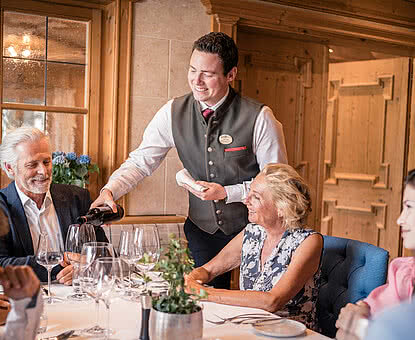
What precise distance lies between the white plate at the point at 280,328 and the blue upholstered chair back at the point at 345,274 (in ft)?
1.74

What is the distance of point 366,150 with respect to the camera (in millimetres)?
5406

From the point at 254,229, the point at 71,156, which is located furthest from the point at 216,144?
the point at 71,156

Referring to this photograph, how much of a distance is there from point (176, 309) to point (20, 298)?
37 centimetres

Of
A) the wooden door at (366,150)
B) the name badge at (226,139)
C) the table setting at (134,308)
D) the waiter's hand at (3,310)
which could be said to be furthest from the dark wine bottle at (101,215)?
the wooden door at (366,150)

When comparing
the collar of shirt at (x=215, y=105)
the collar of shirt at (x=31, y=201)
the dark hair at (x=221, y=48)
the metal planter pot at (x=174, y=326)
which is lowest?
the metal planter pot at (x=174, y=326)

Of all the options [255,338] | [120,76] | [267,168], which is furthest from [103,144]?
[255,338]

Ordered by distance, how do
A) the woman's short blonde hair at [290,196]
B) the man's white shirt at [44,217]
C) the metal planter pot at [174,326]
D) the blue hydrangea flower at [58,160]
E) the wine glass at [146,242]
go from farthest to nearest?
the blue hydrangea flower at [58,160], the man's white shirt at [44,217], the woman's short blonde hair at [290,196], the wine glass at [146,242], the metal planter pot at [174,326]

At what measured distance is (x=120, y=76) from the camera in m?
3.70

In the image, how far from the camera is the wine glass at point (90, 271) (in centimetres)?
142

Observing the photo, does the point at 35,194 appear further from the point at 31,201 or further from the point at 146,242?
the point at 146,242

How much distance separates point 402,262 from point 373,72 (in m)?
4.02

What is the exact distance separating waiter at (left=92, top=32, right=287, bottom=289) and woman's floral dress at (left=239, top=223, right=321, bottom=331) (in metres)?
0.37

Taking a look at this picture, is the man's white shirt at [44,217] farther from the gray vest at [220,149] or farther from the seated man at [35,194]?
the gray vest at [220,149]

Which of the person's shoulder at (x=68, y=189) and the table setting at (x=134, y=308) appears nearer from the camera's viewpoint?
the table setting at (x=134, y=308)
